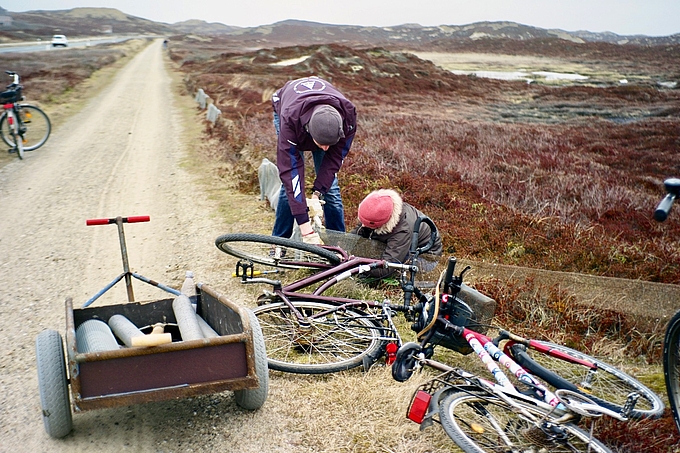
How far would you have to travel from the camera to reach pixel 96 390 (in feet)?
9.91

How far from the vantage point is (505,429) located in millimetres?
3031

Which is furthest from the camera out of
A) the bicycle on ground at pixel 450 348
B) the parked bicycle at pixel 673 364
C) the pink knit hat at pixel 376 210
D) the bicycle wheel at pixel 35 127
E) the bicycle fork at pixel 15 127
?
the bicycle wheel at pixel 35 127

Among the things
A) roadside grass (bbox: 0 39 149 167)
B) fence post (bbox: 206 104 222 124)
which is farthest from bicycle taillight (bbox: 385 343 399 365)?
fence post (bbox: 206 104 222 124)

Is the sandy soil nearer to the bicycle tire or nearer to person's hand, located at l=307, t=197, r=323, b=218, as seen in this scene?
the bicycle tire

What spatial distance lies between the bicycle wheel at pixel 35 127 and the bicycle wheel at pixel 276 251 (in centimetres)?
1017

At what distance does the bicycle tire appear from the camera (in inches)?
515

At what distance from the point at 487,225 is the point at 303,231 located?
10.6ft

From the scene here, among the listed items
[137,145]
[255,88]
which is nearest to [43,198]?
[137,145]

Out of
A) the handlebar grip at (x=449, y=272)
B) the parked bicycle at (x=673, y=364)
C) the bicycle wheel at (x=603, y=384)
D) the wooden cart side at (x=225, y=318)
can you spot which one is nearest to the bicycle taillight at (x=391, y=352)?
the handlebar grip at (x=449, y=272)

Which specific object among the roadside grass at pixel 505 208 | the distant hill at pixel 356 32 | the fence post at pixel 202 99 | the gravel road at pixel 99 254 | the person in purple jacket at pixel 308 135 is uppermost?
the distant hill at pixel 356 32

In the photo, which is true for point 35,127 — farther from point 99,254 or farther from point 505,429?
point 505,429

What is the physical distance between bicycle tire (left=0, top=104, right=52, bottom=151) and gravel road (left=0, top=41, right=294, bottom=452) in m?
0.36

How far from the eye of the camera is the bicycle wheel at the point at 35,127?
13.5m

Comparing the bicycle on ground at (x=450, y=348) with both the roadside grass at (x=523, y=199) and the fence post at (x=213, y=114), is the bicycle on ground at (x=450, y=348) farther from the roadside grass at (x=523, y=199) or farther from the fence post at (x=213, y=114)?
the fence post at (x=213, y=114)
